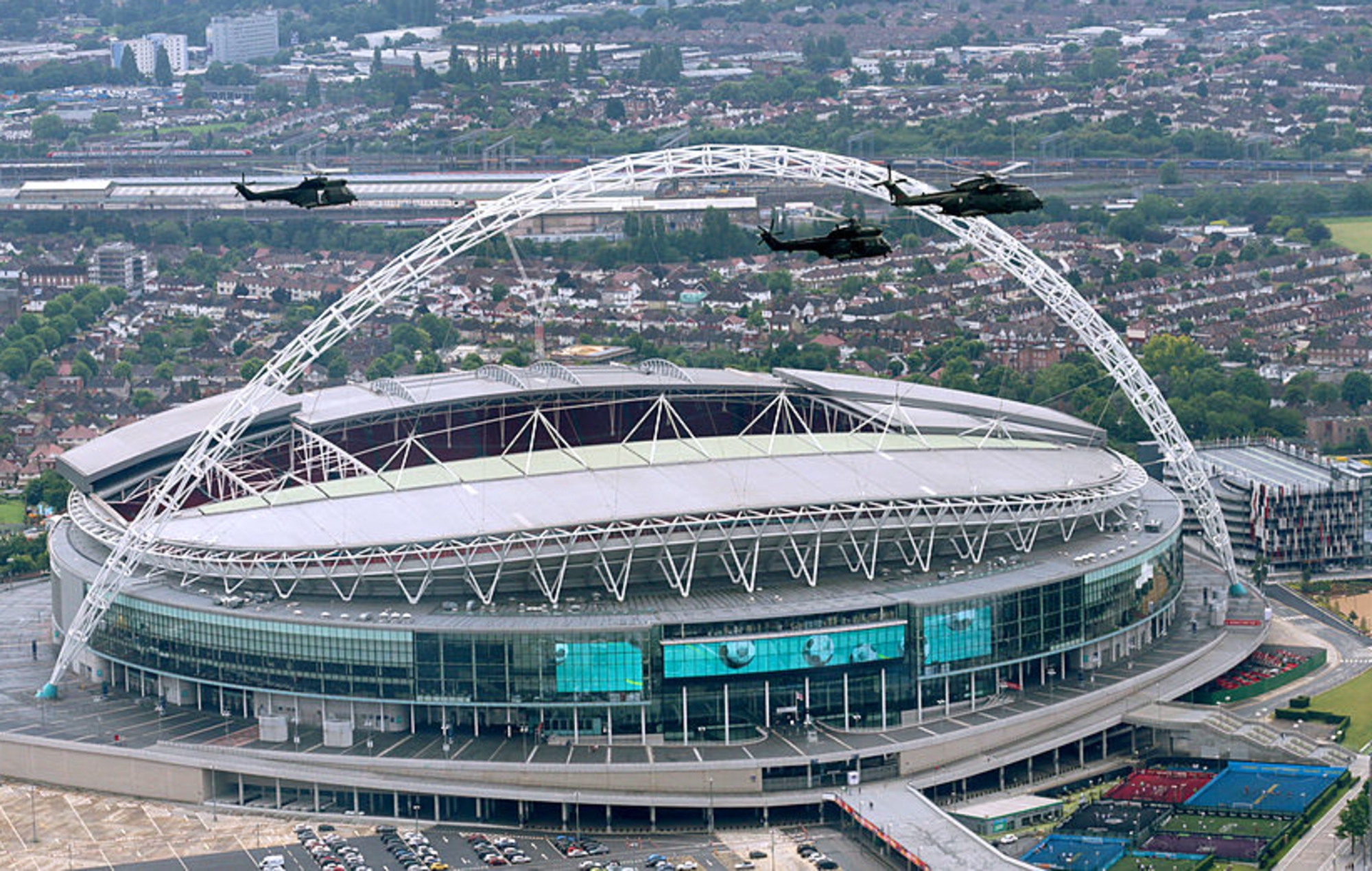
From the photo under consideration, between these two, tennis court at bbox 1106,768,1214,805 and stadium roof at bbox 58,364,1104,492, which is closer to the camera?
tennis court at bbox 1106,768,1214,805

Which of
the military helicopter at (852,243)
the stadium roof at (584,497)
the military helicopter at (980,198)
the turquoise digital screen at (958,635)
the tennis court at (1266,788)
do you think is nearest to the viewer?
the military helicopter at (980,198)

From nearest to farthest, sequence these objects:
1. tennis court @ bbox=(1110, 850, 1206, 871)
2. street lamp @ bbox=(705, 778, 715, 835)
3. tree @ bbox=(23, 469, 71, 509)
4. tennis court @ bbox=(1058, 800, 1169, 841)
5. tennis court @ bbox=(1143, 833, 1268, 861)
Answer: tennis court @ bbox=(1110, 850, 1206, 871), tennis court @ bbox=(1143, 833, 1268, 861), tennis court @ bbox=(1058, 800, 1169, 841), street lamp @ bbox=(705, 778, 715, 835), tree @ bbox=(23, 469, 71, 509)

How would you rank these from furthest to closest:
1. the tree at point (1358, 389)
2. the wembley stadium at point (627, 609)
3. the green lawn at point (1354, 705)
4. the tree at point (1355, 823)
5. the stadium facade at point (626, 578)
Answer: the tree at point (1358, 389) → the green lawn at point (1354, 705) → the stadium facade at point (626, 578) → the wembley stadium at point (627, 609) → the tree at point (1355, 823)

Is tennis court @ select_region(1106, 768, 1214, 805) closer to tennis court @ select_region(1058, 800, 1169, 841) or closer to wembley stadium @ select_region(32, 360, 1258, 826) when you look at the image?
tennis court @ select_region(1058, 800, 1169, 841)

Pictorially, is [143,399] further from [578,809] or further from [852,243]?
[852,243]

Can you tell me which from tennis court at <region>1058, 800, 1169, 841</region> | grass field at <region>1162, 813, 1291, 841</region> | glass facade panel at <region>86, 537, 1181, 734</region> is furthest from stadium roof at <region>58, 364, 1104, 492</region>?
grass field at <region>1162, 813, 1291, 841</region>

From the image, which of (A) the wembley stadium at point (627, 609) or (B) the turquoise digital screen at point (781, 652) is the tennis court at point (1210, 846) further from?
(B) the turquoise digital screen at point (781, 652)

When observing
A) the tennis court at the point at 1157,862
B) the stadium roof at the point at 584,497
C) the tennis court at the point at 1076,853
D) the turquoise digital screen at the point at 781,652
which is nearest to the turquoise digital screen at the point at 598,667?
the turquoise digital screen at the point at 781,652

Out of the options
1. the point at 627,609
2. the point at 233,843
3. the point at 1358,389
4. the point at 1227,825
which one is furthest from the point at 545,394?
the point at 1358,389
